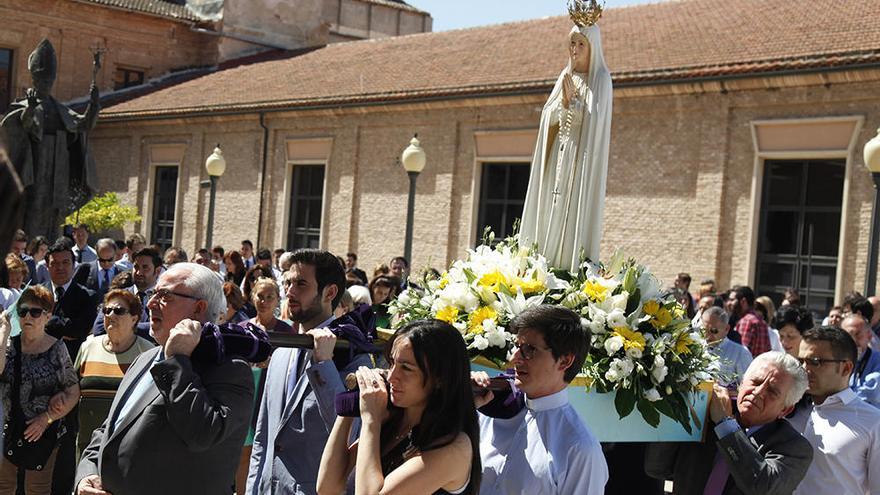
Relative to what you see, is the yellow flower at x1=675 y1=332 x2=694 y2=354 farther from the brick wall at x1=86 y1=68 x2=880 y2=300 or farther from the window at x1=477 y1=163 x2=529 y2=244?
the window at x1=477 y1=163 x2=529 y2=244

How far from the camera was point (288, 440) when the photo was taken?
504 centimetres

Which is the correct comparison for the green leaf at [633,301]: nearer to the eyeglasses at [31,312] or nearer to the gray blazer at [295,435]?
the gray blazer at [295,435]

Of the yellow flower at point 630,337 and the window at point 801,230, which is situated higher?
the window at point 801,230

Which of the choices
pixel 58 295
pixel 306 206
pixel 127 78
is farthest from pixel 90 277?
pixel 127 78

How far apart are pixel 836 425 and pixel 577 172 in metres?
1.95

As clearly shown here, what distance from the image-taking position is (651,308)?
5.39 metres

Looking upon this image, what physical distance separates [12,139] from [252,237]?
19875 mm

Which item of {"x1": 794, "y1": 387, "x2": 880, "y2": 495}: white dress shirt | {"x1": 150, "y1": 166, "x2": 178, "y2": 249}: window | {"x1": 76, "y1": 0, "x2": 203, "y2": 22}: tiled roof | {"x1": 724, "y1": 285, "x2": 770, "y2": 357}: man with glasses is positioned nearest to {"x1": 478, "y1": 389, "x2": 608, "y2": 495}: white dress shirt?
{"x1": 794, "y1": 387, "x2": 880, "y2": 495}: white dress shirt

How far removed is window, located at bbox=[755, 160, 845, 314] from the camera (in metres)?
19.2

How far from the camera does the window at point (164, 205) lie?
34.1 m

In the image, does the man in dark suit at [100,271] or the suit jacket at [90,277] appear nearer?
the suit jacket at [90,277]

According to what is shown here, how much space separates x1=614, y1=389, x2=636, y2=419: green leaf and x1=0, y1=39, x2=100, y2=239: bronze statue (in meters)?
7.17

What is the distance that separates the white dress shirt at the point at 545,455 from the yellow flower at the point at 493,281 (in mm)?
1337

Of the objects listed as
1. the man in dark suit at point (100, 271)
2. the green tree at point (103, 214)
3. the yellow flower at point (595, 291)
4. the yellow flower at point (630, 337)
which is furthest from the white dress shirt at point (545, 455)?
the green tree at point (103, 214)
